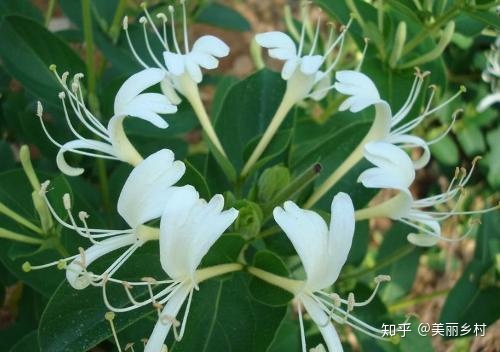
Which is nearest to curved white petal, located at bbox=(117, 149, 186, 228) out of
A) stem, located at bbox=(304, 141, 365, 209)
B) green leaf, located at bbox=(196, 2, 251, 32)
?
stem, located at bbox=(304, 141, 365, 209)

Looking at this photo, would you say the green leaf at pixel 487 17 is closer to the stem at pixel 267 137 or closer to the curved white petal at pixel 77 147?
the stem at pixel 267 137

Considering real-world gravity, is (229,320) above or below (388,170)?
below

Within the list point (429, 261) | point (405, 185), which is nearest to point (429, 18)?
point (405, 185)

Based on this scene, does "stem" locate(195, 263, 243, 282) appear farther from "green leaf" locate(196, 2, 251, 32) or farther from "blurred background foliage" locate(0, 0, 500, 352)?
"green leaf" locate(196, 2, 251, 32)

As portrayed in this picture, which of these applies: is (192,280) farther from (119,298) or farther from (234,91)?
(234,91)

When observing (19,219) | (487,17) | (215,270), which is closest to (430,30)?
(487,17)

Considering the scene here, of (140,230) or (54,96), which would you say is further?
(54,96)

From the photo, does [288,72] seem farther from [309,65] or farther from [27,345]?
[27,345]
